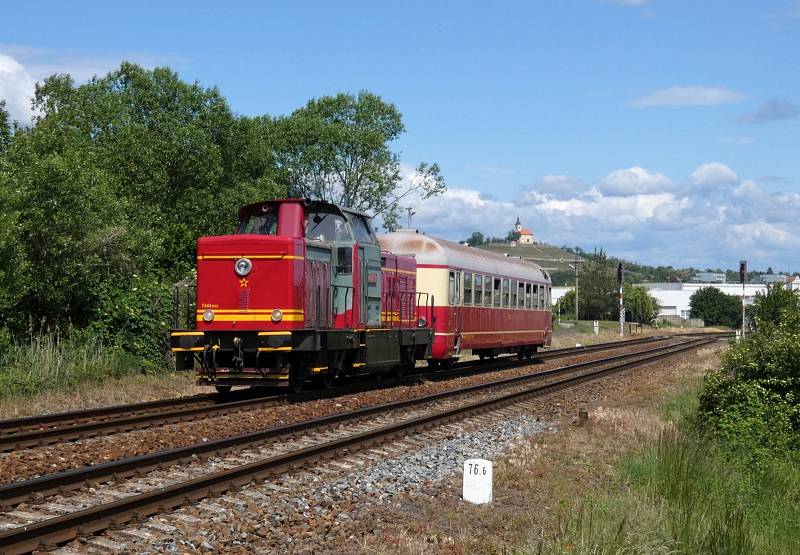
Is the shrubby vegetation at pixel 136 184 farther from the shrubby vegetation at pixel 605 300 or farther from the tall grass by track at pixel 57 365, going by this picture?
the shrubby vegetation at pixel 605 300

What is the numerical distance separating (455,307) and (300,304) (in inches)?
332

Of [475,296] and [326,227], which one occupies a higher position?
[326,227]

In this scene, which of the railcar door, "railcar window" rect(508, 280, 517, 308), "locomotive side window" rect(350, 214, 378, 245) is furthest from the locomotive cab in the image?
"railcar window" rect(508, 280, 517, 308)

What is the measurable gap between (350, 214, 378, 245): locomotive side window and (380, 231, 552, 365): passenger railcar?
13.8 feet

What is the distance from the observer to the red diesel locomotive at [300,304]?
52.0 feet

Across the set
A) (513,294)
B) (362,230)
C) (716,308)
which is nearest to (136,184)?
(513,294)

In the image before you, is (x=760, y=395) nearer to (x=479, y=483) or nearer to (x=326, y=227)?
(x=479, y=483)

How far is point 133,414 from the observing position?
14.2 metres

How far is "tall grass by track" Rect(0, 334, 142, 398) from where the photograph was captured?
16.0m

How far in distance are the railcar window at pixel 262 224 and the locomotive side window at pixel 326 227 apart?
636 mm

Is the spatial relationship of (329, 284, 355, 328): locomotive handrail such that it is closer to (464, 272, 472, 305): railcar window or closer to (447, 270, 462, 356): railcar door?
(447, 270, 462, 356): railcar door

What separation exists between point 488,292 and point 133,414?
14.3m

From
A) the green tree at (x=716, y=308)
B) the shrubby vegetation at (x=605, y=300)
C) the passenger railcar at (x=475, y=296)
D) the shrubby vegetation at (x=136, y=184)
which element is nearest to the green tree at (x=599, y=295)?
the shrubby vegetation at (x=605, y=300)

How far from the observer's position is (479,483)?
29.6 feet
